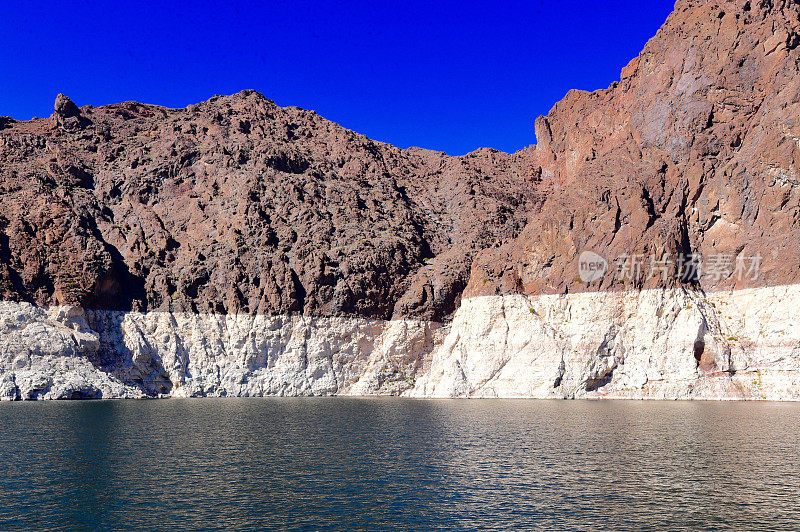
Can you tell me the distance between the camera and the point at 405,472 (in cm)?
3659

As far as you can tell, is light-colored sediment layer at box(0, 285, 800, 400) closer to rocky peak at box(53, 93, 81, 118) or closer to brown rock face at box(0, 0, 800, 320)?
brown rock face at box(0, 0, 800, 320)

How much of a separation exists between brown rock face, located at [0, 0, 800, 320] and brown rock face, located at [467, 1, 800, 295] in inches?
9.9

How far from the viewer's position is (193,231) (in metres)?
113

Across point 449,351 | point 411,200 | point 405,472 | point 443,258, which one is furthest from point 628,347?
point 411,200

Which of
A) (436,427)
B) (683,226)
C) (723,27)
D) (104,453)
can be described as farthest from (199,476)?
(723,27)

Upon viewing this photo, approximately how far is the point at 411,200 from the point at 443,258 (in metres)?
24.7

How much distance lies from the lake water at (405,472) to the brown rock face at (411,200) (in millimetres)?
33260

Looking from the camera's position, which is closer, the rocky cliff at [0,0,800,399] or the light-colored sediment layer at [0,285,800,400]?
the light-colored sediment layer at [0,285,800,400]

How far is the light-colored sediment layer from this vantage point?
79438 millimetres

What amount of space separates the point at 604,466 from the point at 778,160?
61.8 metres
